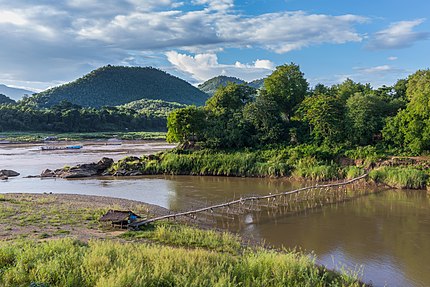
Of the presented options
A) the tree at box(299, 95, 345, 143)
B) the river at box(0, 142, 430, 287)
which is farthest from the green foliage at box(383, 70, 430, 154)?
the river at box(0, 142, 430, 287)

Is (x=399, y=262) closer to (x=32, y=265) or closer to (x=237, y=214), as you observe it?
(x=237, y=214)

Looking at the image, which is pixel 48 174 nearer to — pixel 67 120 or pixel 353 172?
pixel 353 172

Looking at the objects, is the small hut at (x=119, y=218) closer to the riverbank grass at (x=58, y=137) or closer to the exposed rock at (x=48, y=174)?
the exposed rock at (x=48, y=174)

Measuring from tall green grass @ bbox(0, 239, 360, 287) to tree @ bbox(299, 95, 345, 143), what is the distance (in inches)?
1332

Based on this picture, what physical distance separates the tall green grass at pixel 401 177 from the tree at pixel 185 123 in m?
23.9

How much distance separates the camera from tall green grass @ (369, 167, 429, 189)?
121 ft

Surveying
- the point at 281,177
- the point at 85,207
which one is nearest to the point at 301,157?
the point at 281,177

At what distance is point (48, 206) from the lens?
2898 centimetres

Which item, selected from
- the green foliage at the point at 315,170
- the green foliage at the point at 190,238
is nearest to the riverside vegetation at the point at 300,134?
the green foliage at the point at 315,170

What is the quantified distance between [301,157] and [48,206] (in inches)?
1142

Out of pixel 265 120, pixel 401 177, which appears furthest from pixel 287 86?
pixel 401 177

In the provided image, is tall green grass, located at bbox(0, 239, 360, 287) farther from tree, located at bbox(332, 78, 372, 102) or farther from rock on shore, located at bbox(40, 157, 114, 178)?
tree, located at bbox(332, 78, 372, 102)

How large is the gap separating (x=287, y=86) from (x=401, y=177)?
2408 centimetres

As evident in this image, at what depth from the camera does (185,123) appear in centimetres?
5216
